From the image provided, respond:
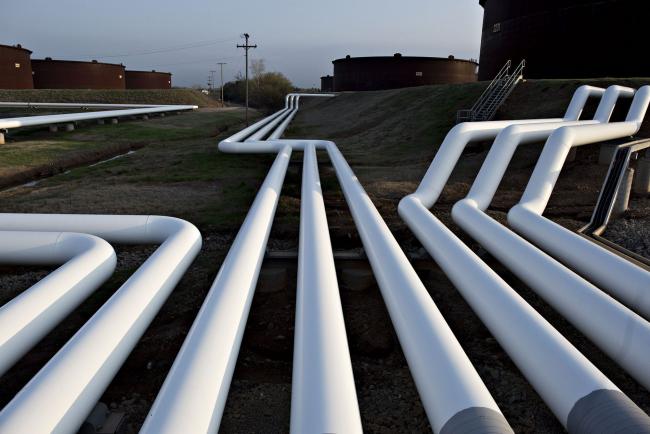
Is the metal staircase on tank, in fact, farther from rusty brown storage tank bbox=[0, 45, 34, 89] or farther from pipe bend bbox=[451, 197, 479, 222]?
rusty brown storage tank bbox=[0, 45, 34, 89]

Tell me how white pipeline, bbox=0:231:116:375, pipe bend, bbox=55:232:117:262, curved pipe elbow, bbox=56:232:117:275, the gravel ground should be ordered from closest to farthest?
white pipeline, bbox=0:231:116:375, curved pipe elbow, bbox=56:232:117:275, pipe bend, bbox=55:232:117:262, the gravel ground

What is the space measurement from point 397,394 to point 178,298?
127 inches

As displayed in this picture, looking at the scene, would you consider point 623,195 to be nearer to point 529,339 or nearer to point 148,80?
point 529,339

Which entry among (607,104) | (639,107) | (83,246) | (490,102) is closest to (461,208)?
(83,246)

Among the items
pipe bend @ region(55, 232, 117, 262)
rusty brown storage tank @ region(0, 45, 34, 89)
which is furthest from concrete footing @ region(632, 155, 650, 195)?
rusty brown storage tank @ region(0, 45, 34, 89)

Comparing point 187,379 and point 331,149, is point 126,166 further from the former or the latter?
point 187,379

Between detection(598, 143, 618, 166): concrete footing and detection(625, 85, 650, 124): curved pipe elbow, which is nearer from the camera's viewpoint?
detection(598, 143, 618, 166): concrete footing

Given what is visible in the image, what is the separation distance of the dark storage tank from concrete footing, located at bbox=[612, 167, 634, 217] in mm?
40279

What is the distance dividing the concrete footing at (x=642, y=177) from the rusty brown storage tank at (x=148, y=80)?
2642 inches

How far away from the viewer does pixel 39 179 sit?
1354 cm

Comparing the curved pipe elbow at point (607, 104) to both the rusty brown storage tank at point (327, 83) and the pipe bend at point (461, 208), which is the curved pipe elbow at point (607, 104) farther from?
the rusty brown storage tank at point (327, 83)

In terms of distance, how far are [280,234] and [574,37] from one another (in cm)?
2256

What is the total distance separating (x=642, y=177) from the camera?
1088cm

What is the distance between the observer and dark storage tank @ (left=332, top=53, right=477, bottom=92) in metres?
47.6
